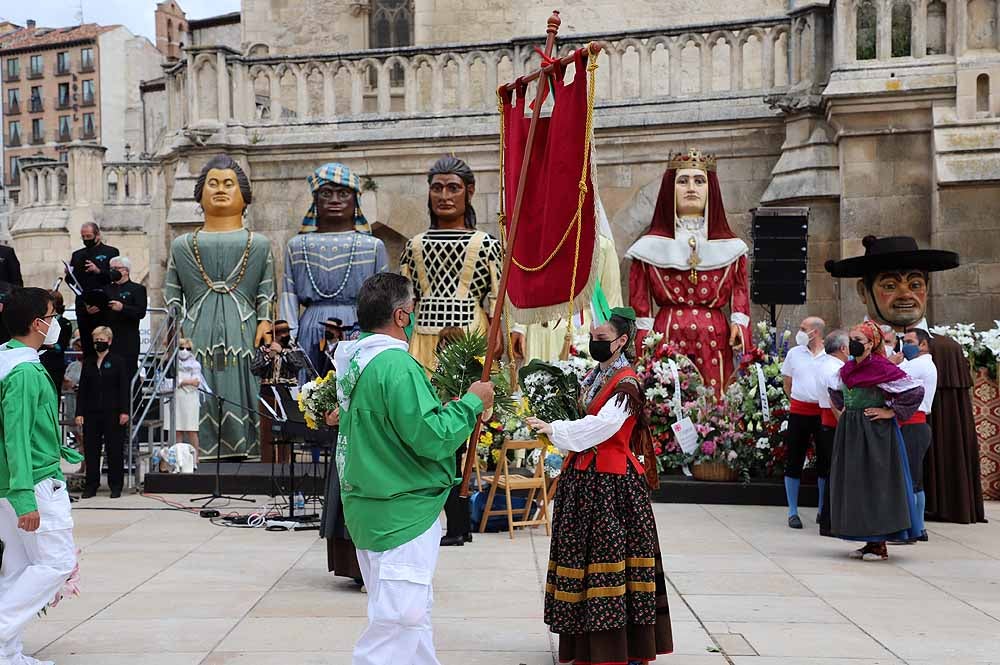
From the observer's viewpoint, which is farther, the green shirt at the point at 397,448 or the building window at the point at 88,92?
the building window at the point at 88,92

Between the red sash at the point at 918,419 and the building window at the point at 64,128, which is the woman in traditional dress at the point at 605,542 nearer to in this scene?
the red sash at the point at 918,419

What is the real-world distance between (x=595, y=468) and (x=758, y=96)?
948 centimetres

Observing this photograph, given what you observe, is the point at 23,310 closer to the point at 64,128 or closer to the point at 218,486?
the point at 218,486

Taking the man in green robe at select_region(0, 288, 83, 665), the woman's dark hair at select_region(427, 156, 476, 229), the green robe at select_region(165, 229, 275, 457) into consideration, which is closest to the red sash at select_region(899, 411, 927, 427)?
the woman's dark hair at select_region(427, 156, 476, 229)

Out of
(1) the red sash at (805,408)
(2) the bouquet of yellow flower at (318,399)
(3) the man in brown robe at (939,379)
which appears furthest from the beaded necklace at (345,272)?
(3) the man in brown robe at (939,379)

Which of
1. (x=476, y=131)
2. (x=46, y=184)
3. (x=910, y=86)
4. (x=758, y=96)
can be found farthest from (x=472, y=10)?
(x=46, y=184)

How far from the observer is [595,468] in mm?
5250

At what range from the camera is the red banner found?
5.40 m

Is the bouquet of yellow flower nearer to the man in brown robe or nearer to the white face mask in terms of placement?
the white face mask

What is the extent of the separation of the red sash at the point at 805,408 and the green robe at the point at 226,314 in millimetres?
4748

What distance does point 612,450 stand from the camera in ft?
17.2

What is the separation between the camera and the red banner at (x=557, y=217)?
5402 mm

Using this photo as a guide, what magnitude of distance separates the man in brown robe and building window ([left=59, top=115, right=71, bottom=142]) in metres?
55.7

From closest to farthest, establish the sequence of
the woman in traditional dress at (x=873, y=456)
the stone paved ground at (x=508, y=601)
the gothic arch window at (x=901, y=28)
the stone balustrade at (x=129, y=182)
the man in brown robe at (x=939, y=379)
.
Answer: the stone paved ground at (x=508, y=601) → the woman in traditional dress at (x=873, y=456) → the man in brown robe at (x=939, y=379) → the gothic arch window at (x=901, y=28) → the stone balustrade at (x=129, y=182)
